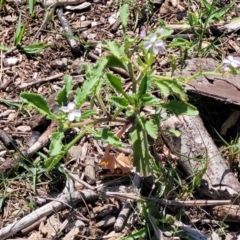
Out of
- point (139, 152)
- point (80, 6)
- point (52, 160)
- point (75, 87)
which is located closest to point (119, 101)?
point (139, 152)

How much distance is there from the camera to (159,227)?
8.26 ft

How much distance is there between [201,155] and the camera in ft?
8.63

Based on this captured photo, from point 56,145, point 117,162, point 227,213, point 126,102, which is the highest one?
point 126,102

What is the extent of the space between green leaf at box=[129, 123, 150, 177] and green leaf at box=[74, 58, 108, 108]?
253mm

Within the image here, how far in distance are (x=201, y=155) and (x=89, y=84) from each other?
667 millimetres

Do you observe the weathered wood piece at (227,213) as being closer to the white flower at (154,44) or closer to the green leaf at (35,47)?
the white flower at (154,44)

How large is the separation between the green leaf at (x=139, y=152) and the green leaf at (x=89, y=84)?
0.83 ft

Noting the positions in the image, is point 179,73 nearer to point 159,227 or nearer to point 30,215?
point 159,227

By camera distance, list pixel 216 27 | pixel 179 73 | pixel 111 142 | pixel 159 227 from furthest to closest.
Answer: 1. pixel 216 27
2. pixel 179 73
3. pixel 159 227
4. pixel 111 142

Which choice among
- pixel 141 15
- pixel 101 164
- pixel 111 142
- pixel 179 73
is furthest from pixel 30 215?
pixel 141 15

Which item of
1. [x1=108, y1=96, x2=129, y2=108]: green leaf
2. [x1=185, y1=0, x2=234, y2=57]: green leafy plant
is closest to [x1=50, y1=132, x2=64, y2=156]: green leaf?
[x1=108, y1=96, x2=129, y2=108]: green leaf

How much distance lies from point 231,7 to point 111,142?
1.39 meters

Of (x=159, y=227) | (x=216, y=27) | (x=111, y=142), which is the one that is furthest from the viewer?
(x=216, y=27)

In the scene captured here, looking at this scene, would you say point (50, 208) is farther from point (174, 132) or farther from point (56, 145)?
point (174, 132)
